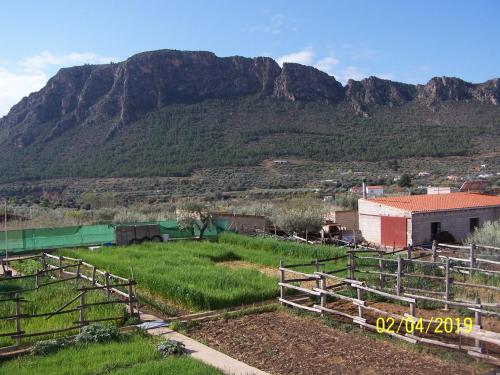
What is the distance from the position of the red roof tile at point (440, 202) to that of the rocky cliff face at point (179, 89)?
5529cm

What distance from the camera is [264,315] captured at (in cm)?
1516

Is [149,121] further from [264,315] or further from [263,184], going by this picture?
[264,315]

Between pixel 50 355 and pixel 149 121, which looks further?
pixel 149 121

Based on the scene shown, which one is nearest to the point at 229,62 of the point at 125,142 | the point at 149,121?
the point at 149,121

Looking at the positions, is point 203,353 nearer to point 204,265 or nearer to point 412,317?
point 412,317

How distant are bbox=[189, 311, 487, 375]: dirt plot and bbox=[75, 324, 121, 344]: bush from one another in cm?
195

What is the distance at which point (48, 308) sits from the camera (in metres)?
15.1

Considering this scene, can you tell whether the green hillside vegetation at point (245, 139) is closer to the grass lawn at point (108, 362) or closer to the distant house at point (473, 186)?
the distant house at point (473, 186)

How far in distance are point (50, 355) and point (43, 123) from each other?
272 feet

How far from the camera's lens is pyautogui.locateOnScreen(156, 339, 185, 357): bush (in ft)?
37.3

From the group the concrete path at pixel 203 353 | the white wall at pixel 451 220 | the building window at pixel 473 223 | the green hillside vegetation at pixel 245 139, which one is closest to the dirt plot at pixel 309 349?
the concrete path at pixel 203 353

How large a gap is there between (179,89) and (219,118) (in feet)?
41.2

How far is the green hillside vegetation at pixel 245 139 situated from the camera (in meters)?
74.9

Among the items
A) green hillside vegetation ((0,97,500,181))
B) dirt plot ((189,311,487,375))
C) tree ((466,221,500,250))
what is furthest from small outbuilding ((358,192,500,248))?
green hillside vegetation ((0,97,500,181))
